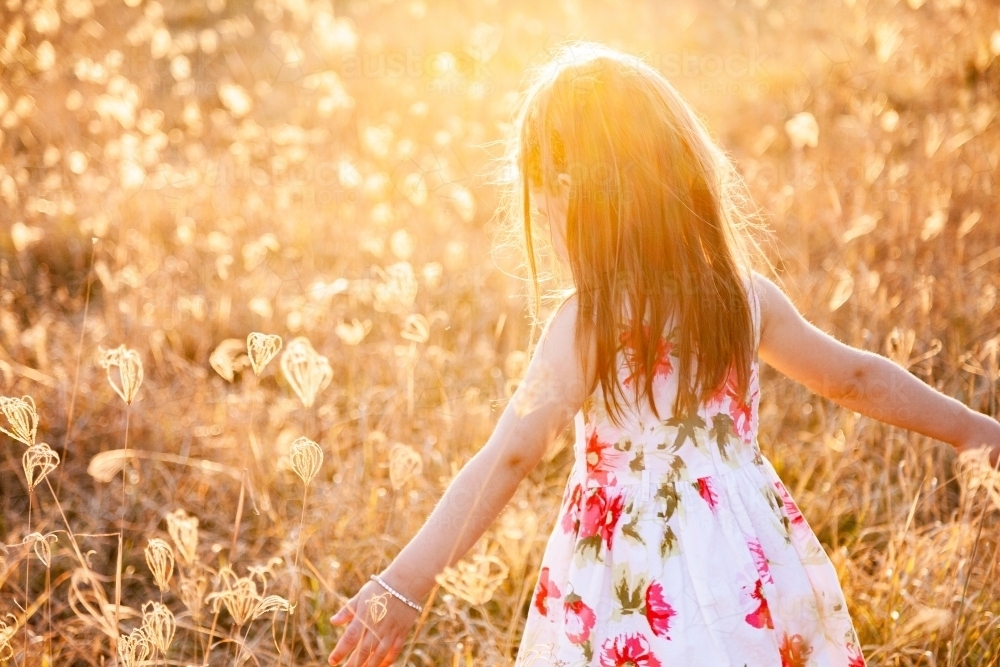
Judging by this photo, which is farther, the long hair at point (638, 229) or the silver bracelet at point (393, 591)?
the long hair at point (638, 229)

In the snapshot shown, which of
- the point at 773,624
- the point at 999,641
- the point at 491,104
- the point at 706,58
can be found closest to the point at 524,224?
the point at 773,624

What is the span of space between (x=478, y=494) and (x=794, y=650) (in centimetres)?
64

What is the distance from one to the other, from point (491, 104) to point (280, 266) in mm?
2292

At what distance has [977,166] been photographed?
411 cm

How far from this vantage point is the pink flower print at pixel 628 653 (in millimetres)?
1483

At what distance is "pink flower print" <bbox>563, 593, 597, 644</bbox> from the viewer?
1521 millimetres

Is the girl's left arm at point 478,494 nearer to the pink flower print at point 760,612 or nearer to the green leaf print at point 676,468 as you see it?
the green leaf print at point 676,468

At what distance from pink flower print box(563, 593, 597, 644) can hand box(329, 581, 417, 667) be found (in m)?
0.29

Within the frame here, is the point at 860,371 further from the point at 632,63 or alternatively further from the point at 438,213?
the point at 438,213

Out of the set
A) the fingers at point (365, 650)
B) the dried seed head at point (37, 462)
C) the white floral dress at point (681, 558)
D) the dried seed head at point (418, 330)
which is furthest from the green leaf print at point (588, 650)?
the dried seed head at point (37, 462)

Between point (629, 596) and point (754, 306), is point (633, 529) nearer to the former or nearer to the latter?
point (629, 596)

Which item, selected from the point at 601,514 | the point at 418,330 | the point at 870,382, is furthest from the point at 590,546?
the point at 418,330

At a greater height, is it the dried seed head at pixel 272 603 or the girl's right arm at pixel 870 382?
the girl's right arm at pixel 870 382

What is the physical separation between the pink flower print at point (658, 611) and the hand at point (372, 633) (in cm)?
40
